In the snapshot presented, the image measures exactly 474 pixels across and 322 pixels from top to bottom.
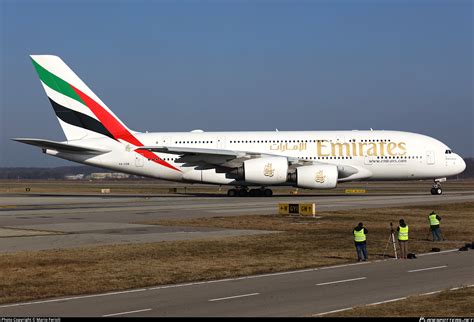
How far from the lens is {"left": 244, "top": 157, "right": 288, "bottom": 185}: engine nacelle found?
184 ft

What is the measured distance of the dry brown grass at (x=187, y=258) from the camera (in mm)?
18078

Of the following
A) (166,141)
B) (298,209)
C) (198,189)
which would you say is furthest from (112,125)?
(198,189)

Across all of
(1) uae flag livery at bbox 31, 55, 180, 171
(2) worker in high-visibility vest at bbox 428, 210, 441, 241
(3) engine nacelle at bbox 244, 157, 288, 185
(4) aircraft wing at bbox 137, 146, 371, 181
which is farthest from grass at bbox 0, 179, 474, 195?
(2) worker in high-visibility vest at bbox 428, 210, 441, 241

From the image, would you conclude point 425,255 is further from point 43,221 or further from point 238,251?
point 43,221

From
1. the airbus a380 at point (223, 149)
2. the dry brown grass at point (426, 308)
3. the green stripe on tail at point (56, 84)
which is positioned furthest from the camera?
the green stripe on tail at point (56, 84)

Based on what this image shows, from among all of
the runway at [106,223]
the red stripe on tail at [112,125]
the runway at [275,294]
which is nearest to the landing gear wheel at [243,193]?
the red stripe on tail at [112,125]

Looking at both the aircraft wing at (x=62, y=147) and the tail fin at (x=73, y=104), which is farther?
the tail fin at (x=73, y=104)

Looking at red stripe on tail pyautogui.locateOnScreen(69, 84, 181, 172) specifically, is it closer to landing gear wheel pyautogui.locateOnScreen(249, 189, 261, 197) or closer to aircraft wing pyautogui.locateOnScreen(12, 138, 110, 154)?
aircraft wing pyautogui.locateOnScreen(12, 138, 110, 154)

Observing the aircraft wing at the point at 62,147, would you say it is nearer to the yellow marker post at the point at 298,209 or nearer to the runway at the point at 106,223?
the runway at the point at 106,223

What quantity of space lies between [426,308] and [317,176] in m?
41.3

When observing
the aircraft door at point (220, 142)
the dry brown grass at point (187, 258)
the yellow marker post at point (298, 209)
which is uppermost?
the aircraft door at point (220, 142)

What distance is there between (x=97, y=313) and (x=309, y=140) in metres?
45.6

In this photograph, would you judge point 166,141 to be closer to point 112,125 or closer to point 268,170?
point 112,125

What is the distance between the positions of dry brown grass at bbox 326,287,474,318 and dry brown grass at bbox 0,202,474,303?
5675 millimetres
